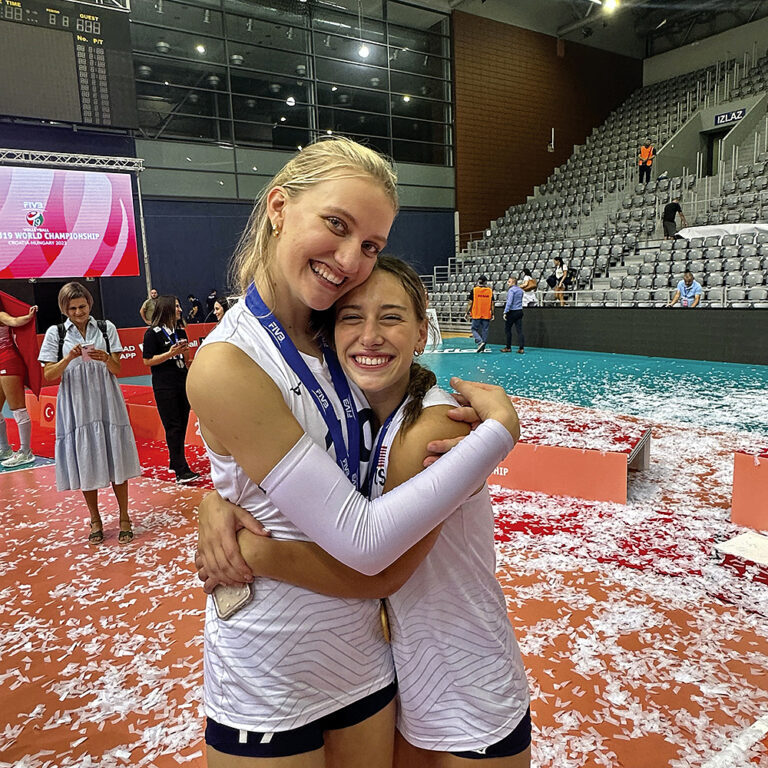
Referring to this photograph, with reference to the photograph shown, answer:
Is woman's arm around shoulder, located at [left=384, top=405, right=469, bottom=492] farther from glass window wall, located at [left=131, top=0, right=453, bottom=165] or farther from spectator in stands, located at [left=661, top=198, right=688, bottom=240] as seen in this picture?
spectator in stands, located at [left=661, top=198, right=688, bottom=240]

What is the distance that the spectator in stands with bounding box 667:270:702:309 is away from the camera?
10102 millimetres

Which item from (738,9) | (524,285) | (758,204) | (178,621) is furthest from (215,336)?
(738,9)

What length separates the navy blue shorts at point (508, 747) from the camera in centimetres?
97

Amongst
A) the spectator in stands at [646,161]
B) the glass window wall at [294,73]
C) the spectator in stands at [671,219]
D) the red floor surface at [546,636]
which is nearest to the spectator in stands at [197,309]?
the glass window wall at [294,73]

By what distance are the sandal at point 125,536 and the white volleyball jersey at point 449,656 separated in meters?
3.00

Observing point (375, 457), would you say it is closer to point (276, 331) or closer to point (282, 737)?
point (276, 331)

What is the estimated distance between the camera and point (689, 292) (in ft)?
33.6

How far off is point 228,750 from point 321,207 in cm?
86

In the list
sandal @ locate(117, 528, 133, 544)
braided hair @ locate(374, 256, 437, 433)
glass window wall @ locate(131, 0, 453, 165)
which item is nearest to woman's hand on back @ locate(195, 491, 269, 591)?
braided hair @ locate(374, 256, 437, 433)

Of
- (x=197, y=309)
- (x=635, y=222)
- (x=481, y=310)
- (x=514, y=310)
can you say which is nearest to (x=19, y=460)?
(x=481, y=310)

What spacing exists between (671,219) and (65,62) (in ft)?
42.4

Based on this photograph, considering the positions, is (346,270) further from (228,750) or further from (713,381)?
(713,381)

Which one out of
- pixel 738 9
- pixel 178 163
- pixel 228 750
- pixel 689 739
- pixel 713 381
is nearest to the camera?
pixel 228 750

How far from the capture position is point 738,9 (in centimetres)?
1905
